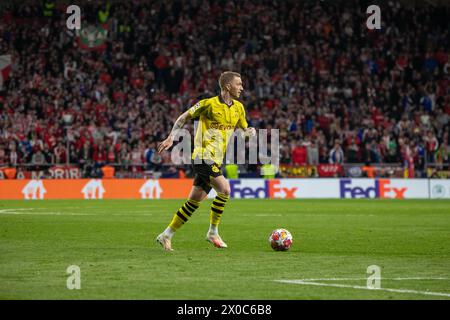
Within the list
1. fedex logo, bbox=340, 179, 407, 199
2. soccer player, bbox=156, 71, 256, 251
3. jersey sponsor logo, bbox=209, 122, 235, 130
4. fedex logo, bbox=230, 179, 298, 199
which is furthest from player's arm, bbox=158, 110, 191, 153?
fedex logo, bbox=340, 179, 407, 199

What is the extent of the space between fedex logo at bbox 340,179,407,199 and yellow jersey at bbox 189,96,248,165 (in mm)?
22925

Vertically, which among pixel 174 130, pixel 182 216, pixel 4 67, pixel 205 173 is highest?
pixel 4 67

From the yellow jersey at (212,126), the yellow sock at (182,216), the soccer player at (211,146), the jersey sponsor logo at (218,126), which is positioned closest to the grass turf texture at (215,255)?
the yellow sock at (182,216)

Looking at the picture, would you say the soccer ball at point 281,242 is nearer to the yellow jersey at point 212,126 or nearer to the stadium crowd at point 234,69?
the yellow jersey at point 212,126

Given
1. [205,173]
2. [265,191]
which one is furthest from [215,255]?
[265,191]

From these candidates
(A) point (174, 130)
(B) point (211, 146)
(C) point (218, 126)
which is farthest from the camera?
(C) point (218, 126)

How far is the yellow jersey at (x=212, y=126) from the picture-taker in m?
13.7

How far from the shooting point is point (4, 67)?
40562 millimetres

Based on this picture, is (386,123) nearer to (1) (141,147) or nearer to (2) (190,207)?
(1) (141,147)

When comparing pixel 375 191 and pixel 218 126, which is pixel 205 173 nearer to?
pixel 218 126

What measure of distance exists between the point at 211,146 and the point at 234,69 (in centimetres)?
2950

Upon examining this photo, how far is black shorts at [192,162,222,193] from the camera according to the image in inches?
534
